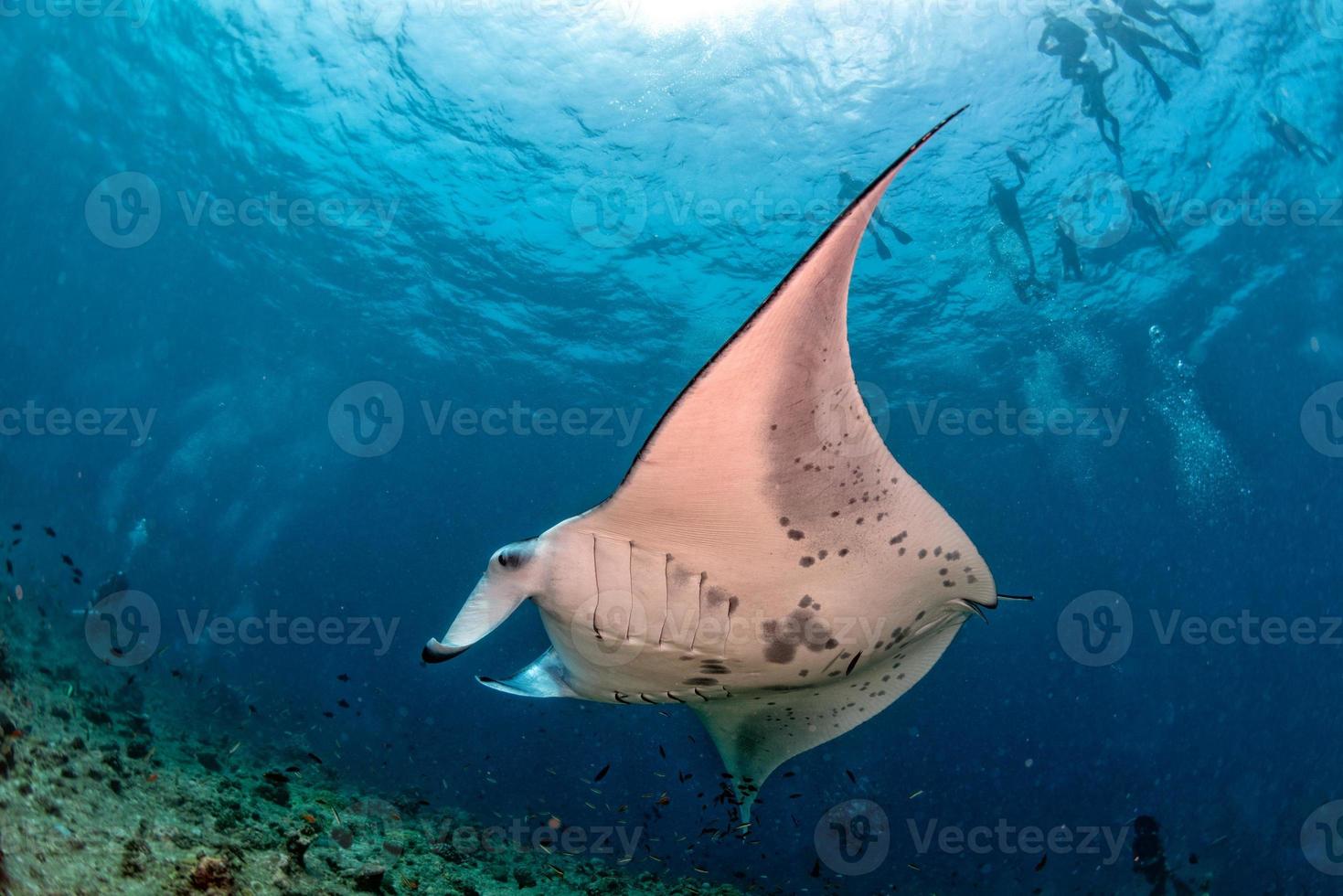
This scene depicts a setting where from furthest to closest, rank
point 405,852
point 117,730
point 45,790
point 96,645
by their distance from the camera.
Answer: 1. point 96,645
2. point 117,730
3. point 405,852
4. point 45,790

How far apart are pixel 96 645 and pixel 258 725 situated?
4.14m

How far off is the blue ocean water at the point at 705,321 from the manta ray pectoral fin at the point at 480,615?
456cm

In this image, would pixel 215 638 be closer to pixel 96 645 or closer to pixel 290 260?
pixel 96 645

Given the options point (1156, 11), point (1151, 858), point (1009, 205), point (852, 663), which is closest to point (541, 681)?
point (852, 663)

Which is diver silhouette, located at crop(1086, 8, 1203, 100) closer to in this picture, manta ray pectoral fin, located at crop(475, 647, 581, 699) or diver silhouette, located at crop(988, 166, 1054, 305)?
diver silhouette, located at crop(988, 166, 1054, 305)

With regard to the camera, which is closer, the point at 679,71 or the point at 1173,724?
the point at 679,71

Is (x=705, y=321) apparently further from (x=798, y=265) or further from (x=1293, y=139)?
(x=798, y=265)

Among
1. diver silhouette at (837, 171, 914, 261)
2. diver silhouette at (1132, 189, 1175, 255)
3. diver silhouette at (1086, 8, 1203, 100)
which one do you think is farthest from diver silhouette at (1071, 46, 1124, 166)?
diver silhouette at (837, 171, 914, 261)

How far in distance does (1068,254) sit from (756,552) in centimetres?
1601

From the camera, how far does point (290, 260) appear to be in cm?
2131

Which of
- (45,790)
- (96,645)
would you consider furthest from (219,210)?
(45,790)

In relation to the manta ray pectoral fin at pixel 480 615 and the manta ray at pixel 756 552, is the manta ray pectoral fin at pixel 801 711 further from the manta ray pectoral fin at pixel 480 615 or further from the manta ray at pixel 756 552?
the manta ray pectoral fin at pixel 480 615

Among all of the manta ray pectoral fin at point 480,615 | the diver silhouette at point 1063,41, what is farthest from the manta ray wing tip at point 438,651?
the diver silhouette at point 1063,41

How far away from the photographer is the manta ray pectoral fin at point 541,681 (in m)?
3.38
